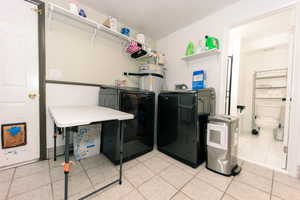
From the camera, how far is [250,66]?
3.47 m

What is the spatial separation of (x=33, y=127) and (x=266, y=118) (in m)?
Answer: 4.71

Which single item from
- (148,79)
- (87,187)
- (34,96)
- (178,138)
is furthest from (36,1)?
(178,138)

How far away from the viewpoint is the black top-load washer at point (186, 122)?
156cm

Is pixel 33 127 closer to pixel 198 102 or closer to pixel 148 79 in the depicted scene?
pixel 148 79

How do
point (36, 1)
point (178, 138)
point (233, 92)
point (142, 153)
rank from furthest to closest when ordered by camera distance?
point (233, 92), point (142, 153), point (178, 138), point (36, 1)

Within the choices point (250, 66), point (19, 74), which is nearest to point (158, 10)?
point (19, 74)

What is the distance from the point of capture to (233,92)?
2562 millimetres

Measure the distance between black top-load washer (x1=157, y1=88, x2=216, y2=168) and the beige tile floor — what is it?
0.68 feet

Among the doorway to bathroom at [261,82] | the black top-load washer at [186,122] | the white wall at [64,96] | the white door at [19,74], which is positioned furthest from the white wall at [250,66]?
the white door at [19,74]

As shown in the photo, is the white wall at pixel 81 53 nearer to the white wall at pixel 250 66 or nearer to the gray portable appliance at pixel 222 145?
the gray portable appliance at pixel 222 145

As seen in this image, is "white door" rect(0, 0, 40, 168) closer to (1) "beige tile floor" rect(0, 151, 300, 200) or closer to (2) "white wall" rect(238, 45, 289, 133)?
(1) "beige tile floor" rect(0, 151, 300, 200)

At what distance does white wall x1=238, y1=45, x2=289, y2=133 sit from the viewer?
9.96 feet

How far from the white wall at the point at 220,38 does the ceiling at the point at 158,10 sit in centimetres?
15


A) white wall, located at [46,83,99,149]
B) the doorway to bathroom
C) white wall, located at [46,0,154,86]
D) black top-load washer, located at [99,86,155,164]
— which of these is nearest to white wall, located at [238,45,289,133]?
the doorway to bathroom
